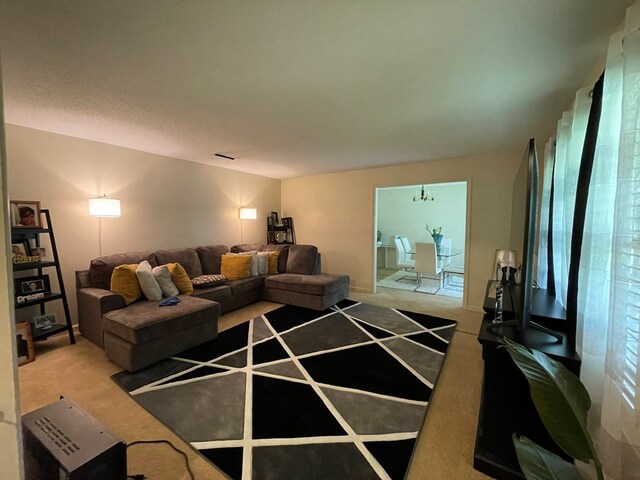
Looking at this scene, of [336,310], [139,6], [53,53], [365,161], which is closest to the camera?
[139,6]

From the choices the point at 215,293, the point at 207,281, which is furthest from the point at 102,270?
the point at 215,293

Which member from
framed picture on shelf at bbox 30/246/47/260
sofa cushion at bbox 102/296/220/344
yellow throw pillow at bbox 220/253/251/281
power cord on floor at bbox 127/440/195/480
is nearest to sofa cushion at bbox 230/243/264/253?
yellow throw pillow at bbox 220/253/251/281

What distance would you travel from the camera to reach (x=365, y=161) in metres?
4.23

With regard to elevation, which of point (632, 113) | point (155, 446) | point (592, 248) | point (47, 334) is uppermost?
point (632, 113)

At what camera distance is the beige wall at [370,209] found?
377cm

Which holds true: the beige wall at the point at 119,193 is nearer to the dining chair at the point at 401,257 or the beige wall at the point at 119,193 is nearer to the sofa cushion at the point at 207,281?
the sofa cushion at the point at 207,281

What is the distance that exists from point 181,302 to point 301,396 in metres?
1.67

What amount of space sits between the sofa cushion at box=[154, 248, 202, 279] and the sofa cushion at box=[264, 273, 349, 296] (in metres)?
1.06

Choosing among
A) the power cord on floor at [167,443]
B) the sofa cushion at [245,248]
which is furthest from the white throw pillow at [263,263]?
the power cord on floor at [167,443]

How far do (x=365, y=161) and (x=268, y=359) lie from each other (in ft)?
10.5

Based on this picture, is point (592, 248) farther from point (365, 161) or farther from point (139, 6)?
point (365, 161)

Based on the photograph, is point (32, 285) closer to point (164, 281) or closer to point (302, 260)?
point (164, 281)

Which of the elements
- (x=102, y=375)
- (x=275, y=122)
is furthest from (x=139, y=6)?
(x=102, y=375)

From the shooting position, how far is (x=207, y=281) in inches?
142
